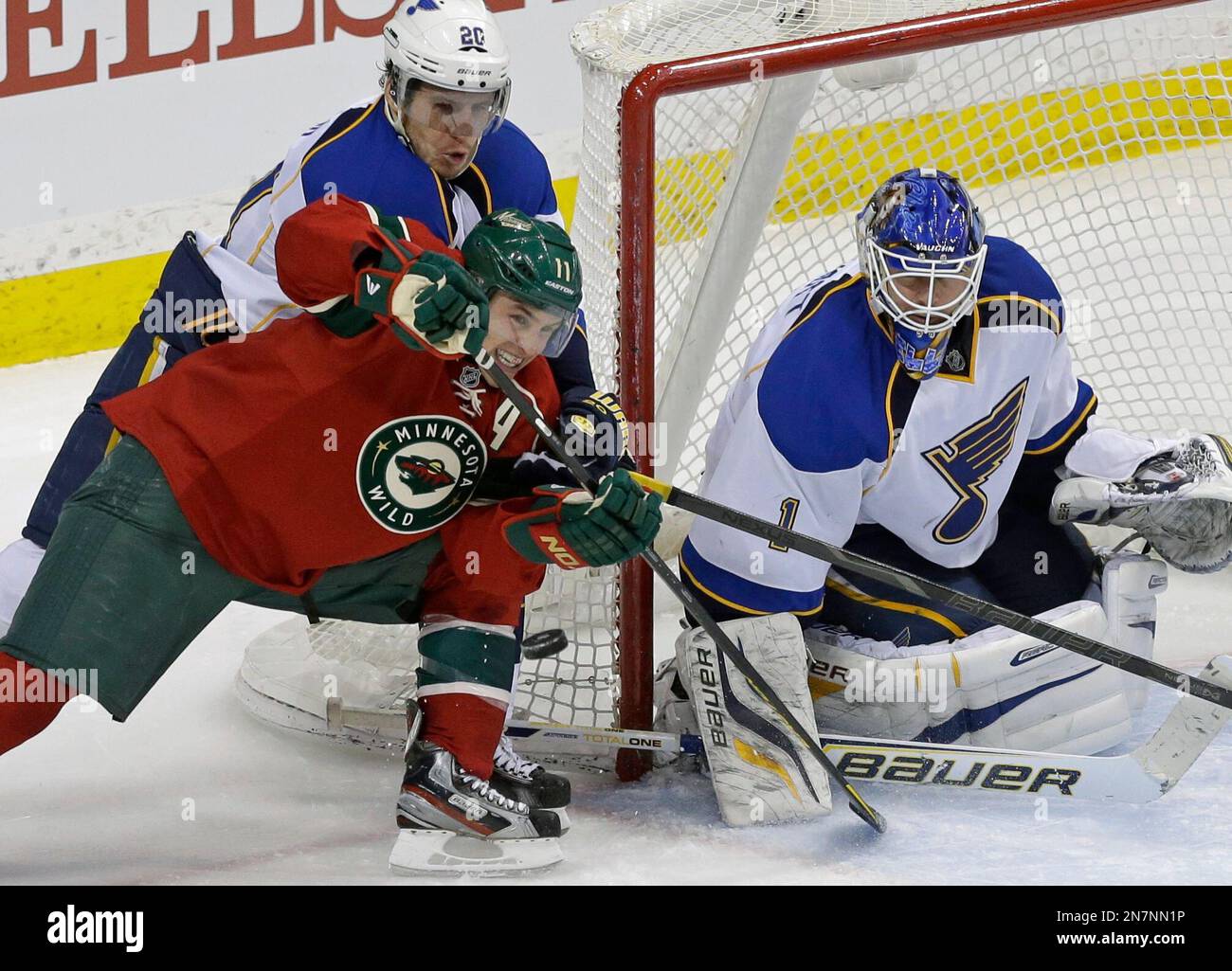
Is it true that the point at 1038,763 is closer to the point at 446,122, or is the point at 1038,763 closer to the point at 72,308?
the point at 446,122

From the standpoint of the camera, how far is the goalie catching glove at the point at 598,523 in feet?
6.77

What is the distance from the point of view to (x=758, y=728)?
2436 mm

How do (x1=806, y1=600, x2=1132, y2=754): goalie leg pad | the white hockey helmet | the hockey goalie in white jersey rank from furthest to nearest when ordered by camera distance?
(x1=806, y1=600, x2=1132, y2=754): goalie leg pad → the hockey goalie in white jersey → the white hockey helmet

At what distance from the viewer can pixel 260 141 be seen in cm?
427

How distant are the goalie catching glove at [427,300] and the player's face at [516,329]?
0.07m

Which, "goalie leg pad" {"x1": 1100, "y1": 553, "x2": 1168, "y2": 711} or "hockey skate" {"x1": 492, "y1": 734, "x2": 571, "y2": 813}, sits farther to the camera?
"goalie leg pad" {"x1": 1100, "y1": 553, "x2": 1168, "y2": 711}

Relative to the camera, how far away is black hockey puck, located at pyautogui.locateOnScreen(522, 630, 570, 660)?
2.78m

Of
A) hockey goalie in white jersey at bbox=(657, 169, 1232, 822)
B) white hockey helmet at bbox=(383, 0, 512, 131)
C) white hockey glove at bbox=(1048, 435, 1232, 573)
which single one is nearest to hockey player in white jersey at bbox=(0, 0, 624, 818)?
white hockey helmet at bbox=(383, 0, 512, 131)

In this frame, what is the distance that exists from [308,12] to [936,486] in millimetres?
2374

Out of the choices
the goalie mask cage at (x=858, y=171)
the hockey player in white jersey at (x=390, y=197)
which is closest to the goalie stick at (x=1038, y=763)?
the goalie mask cage at (x=858, y=171)

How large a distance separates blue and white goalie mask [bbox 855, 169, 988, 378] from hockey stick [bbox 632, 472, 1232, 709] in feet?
1.13

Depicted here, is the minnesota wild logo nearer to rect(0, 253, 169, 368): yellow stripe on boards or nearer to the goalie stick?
the goalie stick

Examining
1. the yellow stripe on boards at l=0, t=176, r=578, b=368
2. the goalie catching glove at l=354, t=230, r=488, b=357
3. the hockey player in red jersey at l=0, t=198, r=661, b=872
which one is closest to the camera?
the goalie catching glove at l=354, t=230, r=488, b=357

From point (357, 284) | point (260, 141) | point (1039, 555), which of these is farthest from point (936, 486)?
point (260, 141)
